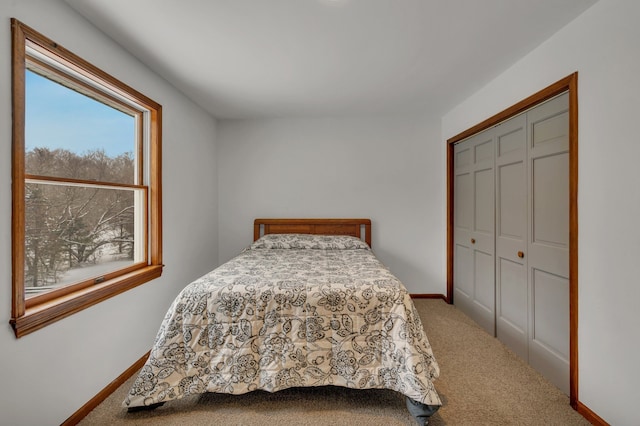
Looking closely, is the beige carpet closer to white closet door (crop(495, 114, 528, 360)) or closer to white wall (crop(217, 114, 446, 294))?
white closet door (crop(495, 114, 528, 360))

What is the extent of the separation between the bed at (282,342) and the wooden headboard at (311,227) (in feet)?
5.91

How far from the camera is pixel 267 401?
166 cm

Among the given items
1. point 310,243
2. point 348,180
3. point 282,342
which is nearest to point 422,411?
point 282,342

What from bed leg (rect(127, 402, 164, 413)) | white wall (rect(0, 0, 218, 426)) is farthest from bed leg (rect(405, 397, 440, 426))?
white wall (rect(0, 0, 218, 426))

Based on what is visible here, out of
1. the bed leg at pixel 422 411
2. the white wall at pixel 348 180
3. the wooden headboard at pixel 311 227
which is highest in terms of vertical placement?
the white wall at pixel 348 180

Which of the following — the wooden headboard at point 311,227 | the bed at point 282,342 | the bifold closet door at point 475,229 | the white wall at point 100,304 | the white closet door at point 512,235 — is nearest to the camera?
the white wall at point 100,304

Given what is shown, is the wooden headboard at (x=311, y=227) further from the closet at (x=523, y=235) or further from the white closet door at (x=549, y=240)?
the white closet door at (x=549, y=240)

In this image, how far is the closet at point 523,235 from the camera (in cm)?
179

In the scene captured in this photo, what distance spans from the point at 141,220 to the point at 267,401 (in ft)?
5.55

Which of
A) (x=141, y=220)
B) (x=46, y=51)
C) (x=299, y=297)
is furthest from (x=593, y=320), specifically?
→ (x=46, y=51)

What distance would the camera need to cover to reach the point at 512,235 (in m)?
2.26

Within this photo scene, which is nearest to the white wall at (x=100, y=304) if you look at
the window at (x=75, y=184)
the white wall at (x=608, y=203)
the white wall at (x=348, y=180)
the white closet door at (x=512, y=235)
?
the window at (x=75, y=184)

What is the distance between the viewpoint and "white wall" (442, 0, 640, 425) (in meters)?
1.32

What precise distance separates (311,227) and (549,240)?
2355mm
